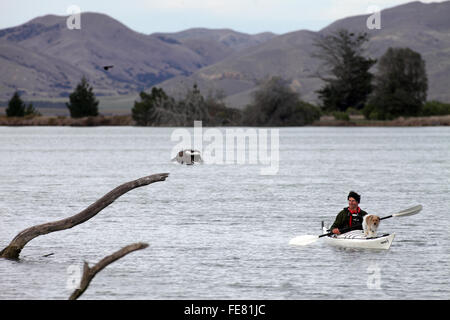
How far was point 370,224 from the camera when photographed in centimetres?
2330

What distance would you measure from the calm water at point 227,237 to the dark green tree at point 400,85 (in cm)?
9781

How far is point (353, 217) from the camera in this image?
24.1 meters

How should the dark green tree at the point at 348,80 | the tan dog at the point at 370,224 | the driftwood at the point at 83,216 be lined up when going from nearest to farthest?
the driftwood at the point at 83,216
the tan dog at the point at 370,224
the dark green tree at the point at 348,80

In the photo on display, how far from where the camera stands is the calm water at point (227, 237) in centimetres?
1961

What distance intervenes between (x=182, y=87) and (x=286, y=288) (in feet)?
465

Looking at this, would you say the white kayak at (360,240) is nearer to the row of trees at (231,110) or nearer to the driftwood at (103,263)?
the driftwood at (103,263)

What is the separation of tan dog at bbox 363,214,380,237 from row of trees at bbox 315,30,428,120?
431ft

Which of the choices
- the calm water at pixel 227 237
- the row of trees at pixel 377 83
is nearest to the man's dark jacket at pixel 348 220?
the calm water at pixel 227 237

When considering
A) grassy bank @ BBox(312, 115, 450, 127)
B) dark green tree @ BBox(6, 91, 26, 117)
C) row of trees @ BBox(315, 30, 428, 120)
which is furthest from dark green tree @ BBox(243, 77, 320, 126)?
dark green tree @ BBox(6, 91, 26, 117)

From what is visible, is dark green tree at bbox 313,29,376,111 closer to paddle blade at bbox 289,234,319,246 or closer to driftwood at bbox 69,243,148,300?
paddle blade at bbox 289,234,319,246

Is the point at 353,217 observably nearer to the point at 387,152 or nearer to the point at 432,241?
the point at 432,241

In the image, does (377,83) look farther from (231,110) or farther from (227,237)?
(227,237)

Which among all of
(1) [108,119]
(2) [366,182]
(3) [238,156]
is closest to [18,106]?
(1) [108,119]

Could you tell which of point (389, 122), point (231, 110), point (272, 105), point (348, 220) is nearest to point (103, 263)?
point (348, 220)
